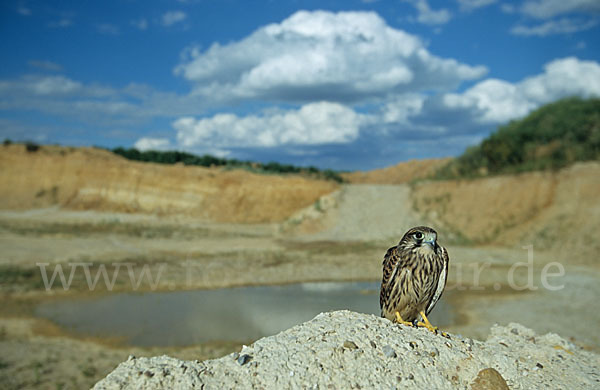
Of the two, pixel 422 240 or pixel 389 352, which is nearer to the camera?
pixel 389 352

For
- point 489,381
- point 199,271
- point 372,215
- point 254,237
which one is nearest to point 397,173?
point 372,215

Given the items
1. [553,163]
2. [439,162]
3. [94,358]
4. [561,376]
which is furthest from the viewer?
[439,162]

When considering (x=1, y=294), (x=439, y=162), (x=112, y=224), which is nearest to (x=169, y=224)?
(x=112, y=224)

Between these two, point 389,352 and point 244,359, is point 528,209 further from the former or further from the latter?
point 244,359

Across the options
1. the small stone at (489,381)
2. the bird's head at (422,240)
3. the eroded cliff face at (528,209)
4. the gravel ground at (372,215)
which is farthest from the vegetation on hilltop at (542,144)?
the small stone at (489,381)

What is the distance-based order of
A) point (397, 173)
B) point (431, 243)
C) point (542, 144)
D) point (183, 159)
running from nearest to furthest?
1. point (431, 243)
2. point (542, 144)
3. point (183, 159)
4. point (397, 173)

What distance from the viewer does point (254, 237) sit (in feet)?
96.2

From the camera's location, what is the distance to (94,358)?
901cm

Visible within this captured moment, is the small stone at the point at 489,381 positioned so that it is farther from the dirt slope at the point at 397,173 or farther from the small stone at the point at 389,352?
the dirt slope at the point at 397,173

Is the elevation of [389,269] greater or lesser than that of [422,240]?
lesser

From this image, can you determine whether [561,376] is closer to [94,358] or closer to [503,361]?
[503,361]

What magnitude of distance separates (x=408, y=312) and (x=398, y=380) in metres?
1.21

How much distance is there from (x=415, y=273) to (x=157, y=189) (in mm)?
34799

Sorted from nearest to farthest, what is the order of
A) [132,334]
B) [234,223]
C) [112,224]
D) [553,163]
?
[132,334] < [553,163] < [112,224] < [234,223]
